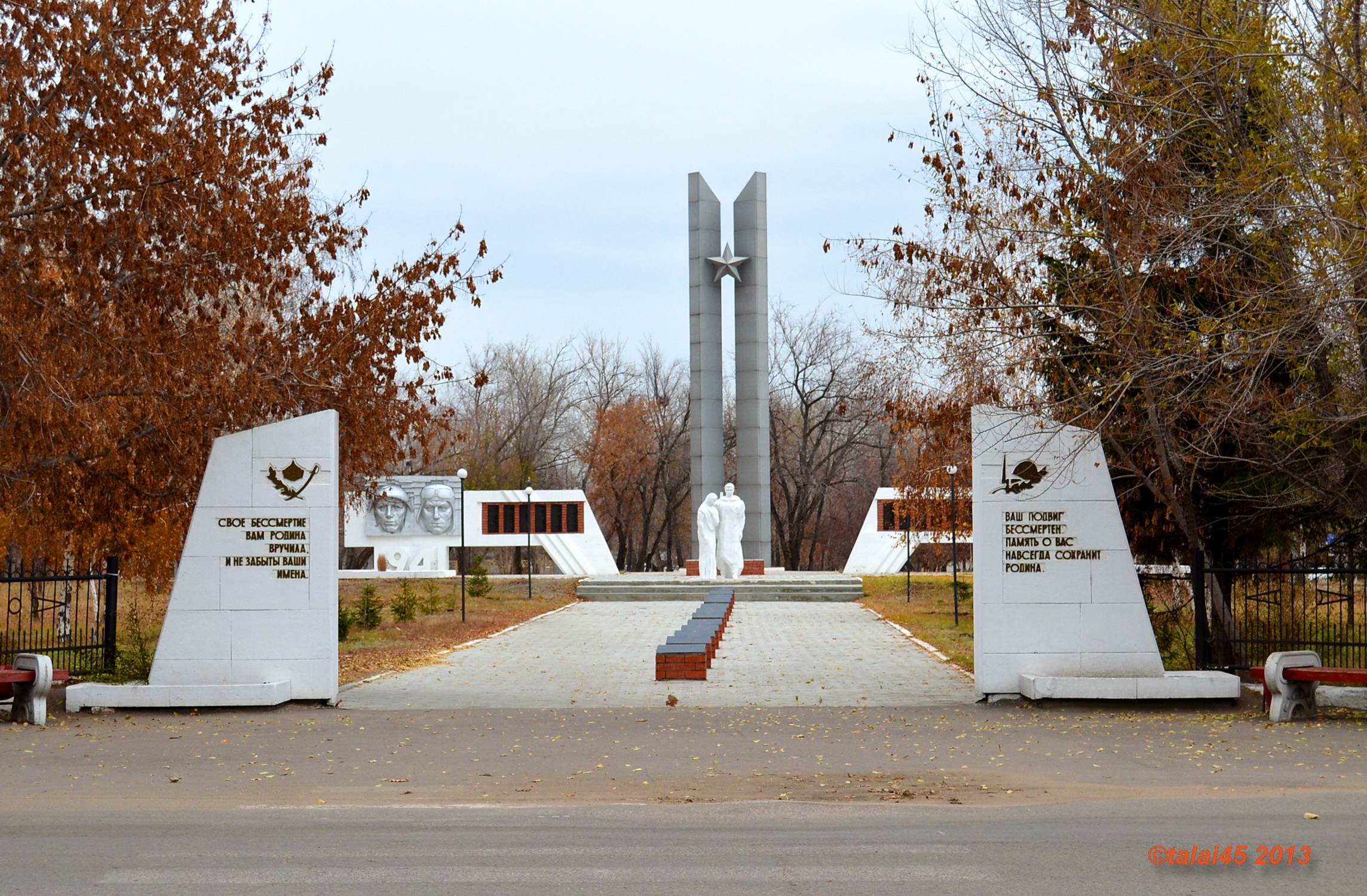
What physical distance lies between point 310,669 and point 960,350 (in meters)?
7.11

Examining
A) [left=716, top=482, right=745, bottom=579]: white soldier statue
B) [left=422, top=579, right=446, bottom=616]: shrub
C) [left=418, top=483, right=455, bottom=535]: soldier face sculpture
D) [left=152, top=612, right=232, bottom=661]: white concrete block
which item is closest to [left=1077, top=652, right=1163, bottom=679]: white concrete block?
[left=152, top=612, right=232, bottom=661]: white concrete block

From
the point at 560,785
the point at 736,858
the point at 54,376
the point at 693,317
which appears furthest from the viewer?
the point at 693,317

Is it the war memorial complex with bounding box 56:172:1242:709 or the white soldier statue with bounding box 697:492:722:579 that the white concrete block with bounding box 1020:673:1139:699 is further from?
the white soldier statue with bounding box 697:492:722:579

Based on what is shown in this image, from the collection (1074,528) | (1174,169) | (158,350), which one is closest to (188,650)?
(158,350)

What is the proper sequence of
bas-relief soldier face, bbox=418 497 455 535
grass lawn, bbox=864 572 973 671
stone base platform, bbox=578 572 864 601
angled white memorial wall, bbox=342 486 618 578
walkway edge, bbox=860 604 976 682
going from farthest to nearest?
bas-relief soldier face, bbox=418 497 455 535 < angled white memorial wall, bbox=342 486 618 578 < stone base platform, bbox=578 572 864 601 < grass lawn, bbox=864 572 973 671 < walkway edge, bbox=860 604 976 682

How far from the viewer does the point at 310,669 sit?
1211 centimetres

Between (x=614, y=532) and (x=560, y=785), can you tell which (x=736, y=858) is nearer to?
(x=560, y=785)

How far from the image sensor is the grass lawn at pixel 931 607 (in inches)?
771

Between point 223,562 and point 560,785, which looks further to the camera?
point 223,562

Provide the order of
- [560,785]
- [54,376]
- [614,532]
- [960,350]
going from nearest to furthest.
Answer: [560,785] → [54,376] → [960,350] → [614,532]

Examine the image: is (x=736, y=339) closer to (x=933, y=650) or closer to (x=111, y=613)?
(x=933, y=650)

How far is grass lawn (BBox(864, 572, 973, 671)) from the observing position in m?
19.6

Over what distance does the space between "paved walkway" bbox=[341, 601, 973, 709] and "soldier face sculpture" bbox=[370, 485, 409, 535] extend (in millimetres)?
19602

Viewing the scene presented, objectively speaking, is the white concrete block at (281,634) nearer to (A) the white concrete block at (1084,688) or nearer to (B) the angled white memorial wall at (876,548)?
(A) the white concrete block at (1084,688)
